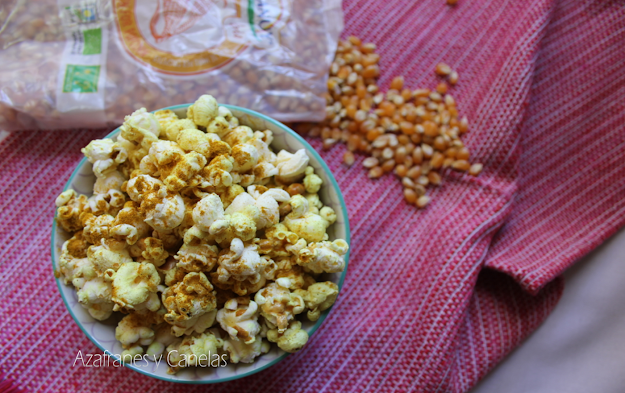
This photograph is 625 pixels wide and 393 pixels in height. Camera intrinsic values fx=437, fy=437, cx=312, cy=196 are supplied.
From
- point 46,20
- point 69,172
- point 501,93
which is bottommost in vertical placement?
point 69,172

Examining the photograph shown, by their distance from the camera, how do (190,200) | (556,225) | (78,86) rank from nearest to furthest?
(190,200) < (78,86) < (556,225)

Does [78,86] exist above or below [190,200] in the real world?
below

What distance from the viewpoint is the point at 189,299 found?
25.5 inches

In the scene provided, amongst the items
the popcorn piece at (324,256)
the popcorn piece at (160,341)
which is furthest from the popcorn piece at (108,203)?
the popcorn piece at (324,256)

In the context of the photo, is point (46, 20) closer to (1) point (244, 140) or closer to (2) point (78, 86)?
(2) point (78, 86)

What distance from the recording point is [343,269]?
752 millimetres

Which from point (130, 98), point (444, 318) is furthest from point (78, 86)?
point (444, 318)

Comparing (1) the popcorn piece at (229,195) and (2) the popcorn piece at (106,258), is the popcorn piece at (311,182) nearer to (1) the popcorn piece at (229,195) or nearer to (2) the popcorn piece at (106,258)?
(1) the popcorn piece at (229,195)

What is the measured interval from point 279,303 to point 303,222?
0.14 m

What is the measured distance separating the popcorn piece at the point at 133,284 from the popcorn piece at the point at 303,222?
0.23m

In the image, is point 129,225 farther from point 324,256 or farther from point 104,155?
point 324,256

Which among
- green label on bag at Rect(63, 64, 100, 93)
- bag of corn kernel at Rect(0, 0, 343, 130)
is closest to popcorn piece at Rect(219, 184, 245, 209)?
bag of corn kernel at Rect(0, 0, 343, 130)

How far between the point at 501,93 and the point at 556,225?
1.17ft

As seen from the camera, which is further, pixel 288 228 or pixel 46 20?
pixel 46 20
